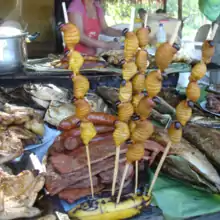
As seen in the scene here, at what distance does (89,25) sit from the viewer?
4.46 metres

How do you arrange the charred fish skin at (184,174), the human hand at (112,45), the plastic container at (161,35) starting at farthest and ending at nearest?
the human hand at (112,45) < the plastic container at (161,35) < the charred fish skin at (184,174)

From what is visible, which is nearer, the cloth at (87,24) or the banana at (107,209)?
the banana at (107,209)

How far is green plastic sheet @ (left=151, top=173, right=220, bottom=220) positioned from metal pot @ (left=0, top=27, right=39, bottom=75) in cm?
163

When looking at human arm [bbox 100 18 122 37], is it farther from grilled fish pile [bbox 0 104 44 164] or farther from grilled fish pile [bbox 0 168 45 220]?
grilled fish pile [bbox 0 168 45 220]

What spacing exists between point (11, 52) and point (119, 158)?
150cm

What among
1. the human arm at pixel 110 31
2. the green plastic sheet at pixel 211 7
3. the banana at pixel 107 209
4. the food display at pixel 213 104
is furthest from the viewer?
the human arm at pixel 110 31

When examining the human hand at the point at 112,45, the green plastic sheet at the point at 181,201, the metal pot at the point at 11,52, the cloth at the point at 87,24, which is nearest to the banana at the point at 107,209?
the green plastic sheet at the point at 181,201

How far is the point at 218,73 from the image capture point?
11.1 feet

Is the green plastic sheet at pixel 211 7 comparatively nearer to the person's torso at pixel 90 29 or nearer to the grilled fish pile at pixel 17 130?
the grilled fish pile at pixel 17 130

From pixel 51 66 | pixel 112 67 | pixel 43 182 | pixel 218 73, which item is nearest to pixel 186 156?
pixel 43 182

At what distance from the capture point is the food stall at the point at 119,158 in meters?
1.20

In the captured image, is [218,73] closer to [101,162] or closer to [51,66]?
[51,66]

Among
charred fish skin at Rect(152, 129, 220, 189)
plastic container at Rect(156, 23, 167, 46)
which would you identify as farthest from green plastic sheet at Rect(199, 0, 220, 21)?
charred fish skin at Rect(152, 129, 220, 189)

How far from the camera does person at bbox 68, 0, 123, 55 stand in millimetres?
3969
